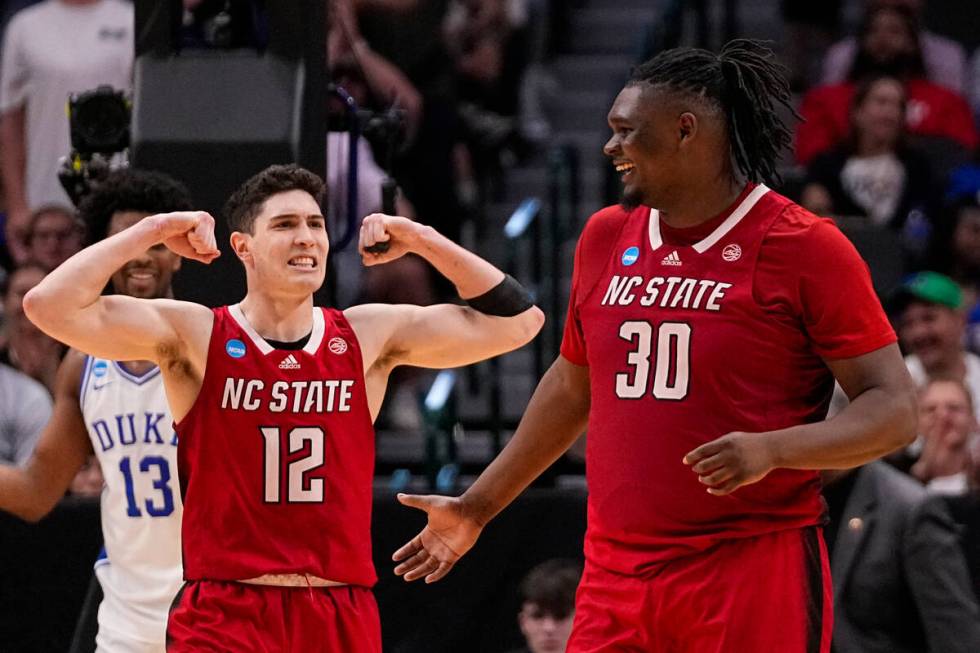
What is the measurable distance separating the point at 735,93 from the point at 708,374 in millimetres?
738

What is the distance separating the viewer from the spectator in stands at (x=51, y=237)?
30.1 ft

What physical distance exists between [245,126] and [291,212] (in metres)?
1.31

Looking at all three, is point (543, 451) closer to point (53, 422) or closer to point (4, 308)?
point (53, 422)

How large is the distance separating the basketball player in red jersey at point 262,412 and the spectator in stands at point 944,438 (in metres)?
3.40

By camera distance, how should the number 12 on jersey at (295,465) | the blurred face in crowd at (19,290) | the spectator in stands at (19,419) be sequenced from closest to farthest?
the number 12 on jersey at (295,465) → the spectator in stands at (19,419) → the blurred face in crowd at (19,290)

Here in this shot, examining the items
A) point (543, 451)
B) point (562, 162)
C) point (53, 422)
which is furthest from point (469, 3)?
point (543, 451)

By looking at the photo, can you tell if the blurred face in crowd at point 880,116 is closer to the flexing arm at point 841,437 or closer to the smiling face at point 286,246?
the smiling face at point 286,246

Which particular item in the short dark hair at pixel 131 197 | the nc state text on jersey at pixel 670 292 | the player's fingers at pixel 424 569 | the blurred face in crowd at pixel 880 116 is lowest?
the player's fingers at pixel 424 569

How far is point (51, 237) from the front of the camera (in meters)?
9.21

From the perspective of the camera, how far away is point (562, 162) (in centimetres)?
1046

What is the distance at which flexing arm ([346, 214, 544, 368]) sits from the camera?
5.40 m

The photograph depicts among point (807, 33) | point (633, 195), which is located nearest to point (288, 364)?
point (633, 195)

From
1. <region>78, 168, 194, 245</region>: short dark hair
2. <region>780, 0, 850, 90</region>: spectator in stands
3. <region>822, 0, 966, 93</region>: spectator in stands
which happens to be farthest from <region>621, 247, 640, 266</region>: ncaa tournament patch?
<region>780, 0, 850, 90</region>: spectator in stands

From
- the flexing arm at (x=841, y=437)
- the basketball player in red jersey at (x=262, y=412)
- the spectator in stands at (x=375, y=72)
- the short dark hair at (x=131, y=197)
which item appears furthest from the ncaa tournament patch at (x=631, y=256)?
the spectator in stands at (x=375, y=72)
